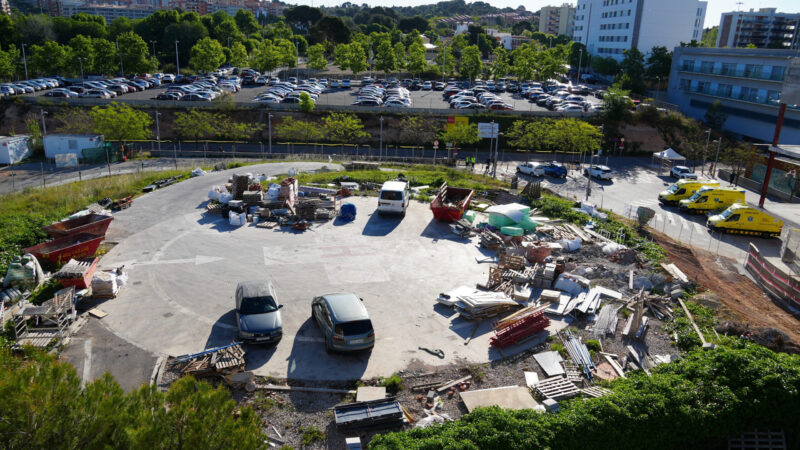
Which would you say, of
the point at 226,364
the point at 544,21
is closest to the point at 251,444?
the point at 226,364

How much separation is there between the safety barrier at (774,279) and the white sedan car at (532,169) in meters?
18.5

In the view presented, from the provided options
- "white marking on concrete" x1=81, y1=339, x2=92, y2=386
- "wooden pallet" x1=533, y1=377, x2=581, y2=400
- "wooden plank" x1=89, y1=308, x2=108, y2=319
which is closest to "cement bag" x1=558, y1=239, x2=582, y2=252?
"wooden pallet" x1=533, y1=377, x2=581, y2=400

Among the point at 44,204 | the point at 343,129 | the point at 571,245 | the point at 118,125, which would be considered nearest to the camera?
the point at 571,245

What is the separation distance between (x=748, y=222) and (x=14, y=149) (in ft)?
161

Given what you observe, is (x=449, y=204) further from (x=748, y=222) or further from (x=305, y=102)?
(x=305, y=102)

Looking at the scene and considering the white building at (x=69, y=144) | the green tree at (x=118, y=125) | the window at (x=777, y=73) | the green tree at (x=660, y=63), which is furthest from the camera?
the green tree at (x=660, y=63)

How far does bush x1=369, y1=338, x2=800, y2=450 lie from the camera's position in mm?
9516

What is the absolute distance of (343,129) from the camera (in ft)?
162

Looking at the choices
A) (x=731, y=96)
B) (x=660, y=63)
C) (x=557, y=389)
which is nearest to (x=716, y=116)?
(x=731, y=96)

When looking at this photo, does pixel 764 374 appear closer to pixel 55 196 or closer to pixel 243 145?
pixel 55 196

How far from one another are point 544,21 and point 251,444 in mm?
191829

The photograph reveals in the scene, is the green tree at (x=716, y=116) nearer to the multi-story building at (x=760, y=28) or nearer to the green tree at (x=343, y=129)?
the green tree at (x=343, y=129)

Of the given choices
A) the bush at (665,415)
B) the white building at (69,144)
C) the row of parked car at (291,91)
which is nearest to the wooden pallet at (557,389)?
the bush at (665,415)

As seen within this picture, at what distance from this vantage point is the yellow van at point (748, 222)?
26594mm
